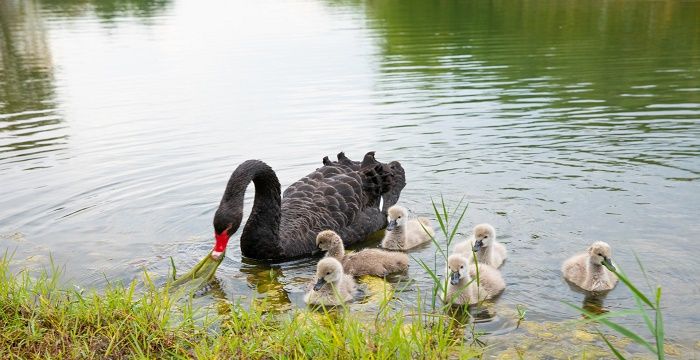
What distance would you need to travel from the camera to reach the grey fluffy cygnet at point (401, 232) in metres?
5.86

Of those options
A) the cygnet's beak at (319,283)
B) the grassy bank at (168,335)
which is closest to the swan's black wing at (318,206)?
the cygnet's beak at (319,283)

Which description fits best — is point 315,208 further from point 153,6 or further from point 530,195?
point 153,6

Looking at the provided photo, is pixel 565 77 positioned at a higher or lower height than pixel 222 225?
lower

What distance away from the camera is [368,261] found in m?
5.29

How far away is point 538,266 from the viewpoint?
5.28m

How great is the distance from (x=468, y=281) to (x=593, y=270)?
0.82 meters

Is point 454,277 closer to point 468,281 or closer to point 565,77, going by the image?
point 468,281

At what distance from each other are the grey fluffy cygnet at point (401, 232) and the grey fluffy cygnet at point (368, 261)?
0.43 metres

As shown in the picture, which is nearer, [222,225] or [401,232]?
[222,225]

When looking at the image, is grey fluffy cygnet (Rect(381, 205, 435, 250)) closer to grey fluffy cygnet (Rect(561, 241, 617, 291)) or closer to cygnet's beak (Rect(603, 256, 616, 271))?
grey fluffy cygnet (Rect(561, 241, 617, 291))

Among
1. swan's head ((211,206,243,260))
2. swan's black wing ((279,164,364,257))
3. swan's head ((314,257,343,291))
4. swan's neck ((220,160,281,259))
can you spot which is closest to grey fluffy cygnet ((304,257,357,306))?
swan's head ((314,257,343,291))

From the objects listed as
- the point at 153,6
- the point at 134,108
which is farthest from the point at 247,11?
the point at 134,108

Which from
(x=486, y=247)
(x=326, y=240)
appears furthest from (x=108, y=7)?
(x=486, y=247)

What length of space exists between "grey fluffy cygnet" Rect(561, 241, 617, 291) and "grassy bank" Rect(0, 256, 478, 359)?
110 centimetres
